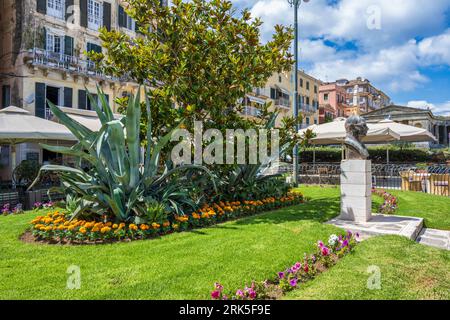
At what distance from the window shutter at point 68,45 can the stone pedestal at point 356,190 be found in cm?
2125

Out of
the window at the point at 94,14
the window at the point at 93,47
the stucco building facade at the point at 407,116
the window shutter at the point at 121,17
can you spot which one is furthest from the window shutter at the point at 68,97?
the stucco building facade at the point at 407,116

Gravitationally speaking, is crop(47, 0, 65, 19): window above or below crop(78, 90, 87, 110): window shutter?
above

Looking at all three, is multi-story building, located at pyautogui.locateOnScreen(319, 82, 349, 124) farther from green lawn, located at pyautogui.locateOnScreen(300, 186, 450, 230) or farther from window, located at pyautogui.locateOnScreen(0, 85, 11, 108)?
window, located at pyautogui.locateOnScreen(0, 85, 11, 108)

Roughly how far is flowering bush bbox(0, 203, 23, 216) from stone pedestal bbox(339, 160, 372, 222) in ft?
26.7

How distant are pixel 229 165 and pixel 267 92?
32.9 meters

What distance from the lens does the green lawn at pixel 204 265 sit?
3.47m

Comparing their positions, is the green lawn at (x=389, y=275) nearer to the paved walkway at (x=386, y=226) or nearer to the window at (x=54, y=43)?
the paved walkway at (x=386, y=226)

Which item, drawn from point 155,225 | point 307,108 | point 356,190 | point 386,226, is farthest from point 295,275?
point 307,108

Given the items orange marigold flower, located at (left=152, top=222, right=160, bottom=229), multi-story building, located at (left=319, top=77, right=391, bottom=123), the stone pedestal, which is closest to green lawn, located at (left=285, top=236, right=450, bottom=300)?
the stone pedestal

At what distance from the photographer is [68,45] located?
2169cm

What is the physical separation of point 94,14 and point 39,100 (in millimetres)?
8493

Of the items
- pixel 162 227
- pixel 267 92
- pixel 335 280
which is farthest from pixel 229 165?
pixel 267 92

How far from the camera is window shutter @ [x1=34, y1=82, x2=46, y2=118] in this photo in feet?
64.1

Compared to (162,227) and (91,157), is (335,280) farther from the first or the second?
(91,157)
